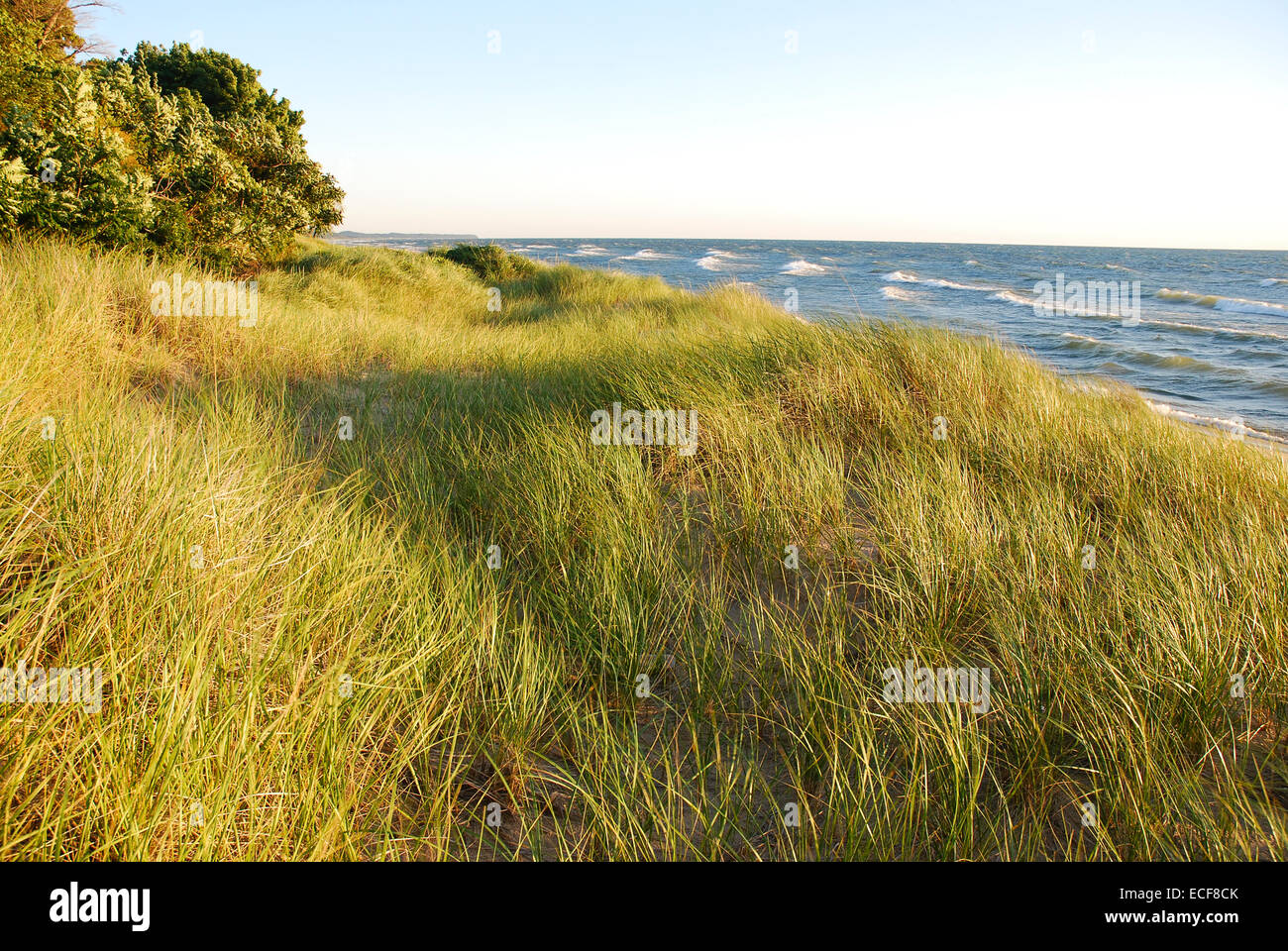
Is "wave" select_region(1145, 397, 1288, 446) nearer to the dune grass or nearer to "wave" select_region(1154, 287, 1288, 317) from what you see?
the dune grass

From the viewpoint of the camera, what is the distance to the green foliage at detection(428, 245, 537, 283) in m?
17.5

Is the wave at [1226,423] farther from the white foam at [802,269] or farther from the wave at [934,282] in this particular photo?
the white foam at [802,269]

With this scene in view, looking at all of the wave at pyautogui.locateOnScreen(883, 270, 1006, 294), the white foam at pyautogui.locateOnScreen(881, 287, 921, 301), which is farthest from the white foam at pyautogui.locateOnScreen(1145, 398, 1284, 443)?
the wave at pyautogui.locateOnScreen(883, 270, 1006, 294)

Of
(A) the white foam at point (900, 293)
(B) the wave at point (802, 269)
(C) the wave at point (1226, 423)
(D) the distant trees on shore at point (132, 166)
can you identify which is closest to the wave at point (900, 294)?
(A) the white foam at point (900, 293)

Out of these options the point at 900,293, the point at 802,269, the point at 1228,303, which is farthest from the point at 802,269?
the point at 1228,303

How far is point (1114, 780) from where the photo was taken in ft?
6.15

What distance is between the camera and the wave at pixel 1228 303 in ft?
63.2

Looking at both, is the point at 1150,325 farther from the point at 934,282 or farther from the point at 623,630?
the point at 623,630

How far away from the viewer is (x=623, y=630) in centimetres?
241

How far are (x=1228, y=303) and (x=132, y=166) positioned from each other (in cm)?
2870

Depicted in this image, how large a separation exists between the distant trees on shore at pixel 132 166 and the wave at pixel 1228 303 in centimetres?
2508

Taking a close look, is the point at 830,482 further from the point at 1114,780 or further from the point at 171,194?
the point at 171,194
